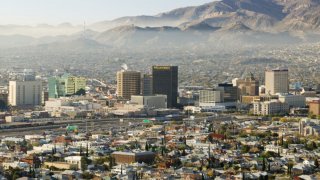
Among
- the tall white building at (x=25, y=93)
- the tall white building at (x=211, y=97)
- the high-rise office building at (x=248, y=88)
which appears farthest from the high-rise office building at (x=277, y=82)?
the tall white building at (x=25, y=93)

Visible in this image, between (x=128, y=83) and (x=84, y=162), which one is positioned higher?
(x=128, y=83)

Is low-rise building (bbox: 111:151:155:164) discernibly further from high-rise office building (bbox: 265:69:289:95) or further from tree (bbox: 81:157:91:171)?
high-rise office building (bbox: 265:69:289:95)

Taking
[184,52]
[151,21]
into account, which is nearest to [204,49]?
[184,52]

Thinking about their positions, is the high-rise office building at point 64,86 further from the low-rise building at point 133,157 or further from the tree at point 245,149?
the low-rise building at point 133,157

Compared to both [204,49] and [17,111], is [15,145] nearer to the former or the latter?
[17,111]

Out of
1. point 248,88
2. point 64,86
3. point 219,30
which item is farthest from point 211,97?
point 219,30

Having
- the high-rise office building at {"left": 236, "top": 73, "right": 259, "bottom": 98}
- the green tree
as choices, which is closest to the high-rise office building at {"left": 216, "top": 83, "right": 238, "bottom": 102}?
the high-rise office building at {"left": 236, "top": 73, "right": 259, "bottom": 98}

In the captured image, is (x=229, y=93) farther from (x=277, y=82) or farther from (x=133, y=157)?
(x=133, y=157)
